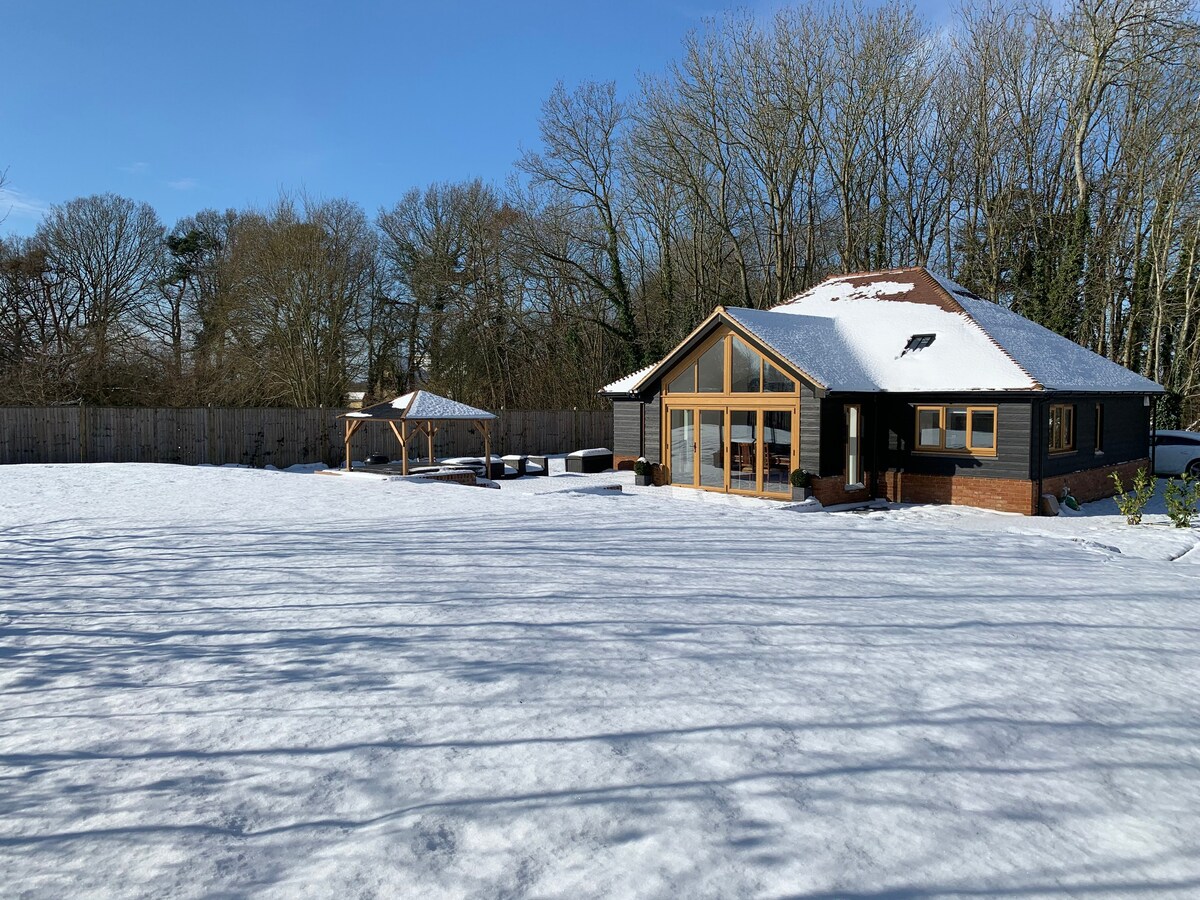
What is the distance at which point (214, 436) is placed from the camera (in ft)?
72.8

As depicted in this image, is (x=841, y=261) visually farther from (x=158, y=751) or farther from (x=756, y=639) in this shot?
(x=158, y=751)

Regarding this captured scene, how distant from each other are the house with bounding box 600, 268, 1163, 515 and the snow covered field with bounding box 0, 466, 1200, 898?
8.30 meters

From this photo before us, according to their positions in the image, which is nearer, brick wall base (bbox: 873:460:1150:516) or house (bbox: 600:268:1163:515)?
brick wall base (bbox: 873:460:1150:516)

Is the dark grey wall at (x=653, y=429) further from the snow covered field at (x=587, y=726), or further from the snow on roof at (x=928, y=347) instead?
the snow covered field at (x=587, y=726)

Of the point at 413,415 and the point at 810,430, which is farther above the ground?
the point at 413,415

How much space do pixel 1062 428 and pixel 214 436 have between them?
21.1m

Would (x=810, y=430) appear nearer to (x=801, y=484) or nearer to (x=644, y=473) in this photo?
(x=801, y=484)

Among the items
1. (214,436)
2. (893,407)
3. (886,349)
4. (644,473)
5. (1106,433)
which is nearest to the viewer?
(893,407)

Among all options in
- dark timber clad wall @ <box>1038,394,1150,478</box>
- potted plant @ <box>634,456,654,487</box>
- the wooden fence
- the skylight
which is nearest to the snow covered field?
dark timber clad wall @ <box>1038,394,1150,478</box>

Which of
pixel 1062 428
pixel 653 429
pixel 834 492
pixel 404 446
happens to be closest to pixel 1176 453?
pixel 1062 428

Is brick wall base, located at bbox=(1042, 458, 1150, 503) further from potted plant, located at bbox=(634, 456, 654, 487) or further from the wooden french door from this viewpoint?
potted plant, located at bbox=(634, 456, 654, 487)

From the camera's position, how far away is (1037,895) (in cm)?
265

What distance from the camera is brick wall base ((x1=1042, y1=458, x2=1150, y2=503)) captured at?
15828 millimetres

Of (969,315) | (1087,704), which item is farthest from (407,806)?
(969,315)
